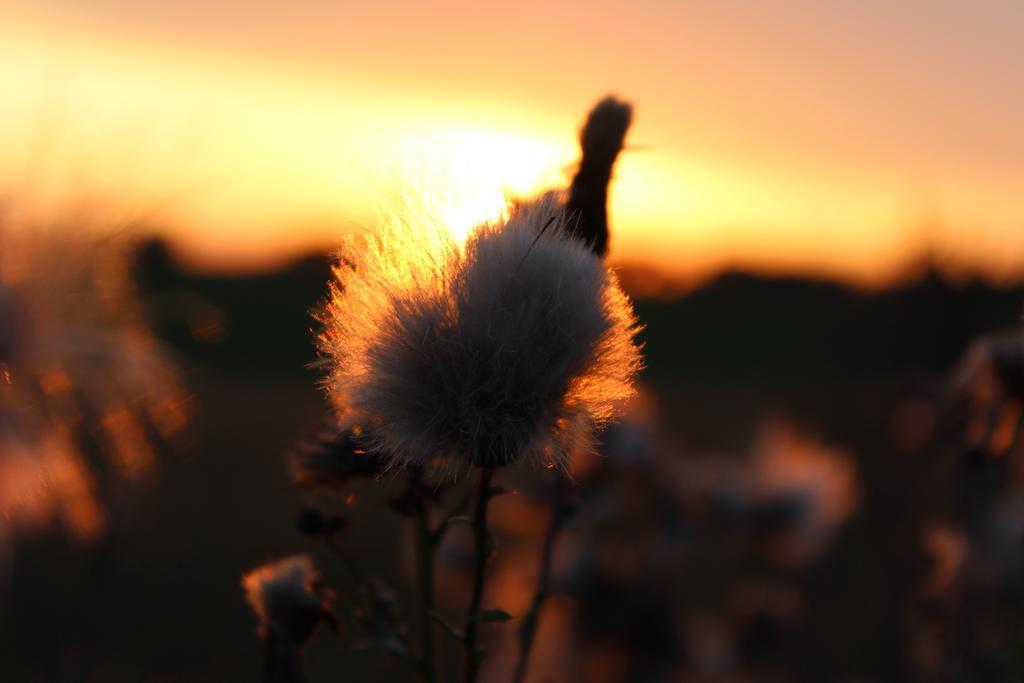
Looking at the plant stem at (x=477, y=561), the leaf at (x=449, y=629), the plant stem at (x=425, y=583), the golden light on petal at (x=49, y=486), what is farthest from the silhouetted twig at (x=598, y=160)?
the golden light on petal at (x=49, y=486)

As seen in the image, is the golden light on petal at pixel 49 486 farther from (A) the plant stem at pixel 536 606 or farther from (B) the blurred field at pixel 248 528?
(A) the plant stem at pixel 536 606

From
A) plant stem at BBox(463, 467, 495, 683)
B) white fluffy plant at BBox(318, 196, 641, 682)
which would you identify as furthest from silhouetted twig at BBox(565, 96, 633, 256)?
plant stem at BBox(463, 467, 495, 683)

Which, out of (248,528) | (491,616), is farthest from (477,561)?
(248,528)

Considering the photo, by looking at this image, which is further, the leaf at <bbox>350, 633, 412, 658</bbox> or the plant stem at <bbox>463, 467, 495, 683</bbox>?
the leaf at <bbox>350, 633, 412, 658</bbox>

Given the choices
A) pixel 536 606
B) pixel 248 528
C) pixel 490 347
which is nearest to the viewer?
pixel 490 347

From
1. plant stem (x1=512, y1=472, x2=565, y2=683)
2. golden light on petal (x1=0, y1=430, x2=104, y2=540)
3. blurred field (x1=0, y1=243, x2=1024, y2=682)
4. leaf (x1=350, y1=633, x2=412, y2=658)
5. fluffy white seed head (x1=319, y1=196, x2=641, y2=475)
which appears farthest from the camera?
blurred field (x1=0, y1=243, x2=1024, y2=682)

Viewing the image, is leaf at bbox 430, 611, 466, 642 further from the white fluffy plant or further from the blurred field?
the blurred field

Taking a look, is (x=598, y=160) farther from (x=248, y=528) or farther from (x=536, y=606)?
(x=248, y=528)

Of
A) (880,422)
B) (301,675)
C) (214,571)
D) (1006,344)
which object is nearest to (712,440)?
(880,422)
